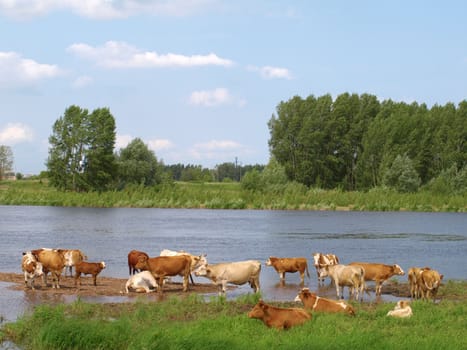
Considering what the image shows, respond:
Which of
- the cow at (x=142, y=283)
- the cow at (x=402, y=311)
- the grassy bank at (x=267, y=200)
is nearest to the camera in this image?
the cow at (x=402, y=311)

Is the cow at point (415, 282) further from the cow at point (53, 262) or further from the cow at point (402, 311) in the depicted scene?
the cow at point (53, 262)

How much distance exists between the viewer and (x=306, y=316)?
44.1 ft

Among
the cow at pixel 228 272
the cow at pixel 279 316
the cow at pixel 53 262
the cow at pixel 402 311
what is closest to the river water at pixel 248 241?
the cow at pixel 228 272

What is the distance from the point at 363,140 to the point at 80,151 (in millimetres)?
38808

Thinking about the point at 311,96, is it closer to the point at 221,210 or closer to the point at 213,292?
the point at 221,210

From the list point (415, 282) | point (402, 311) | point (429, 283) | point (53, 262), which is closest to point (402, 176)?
point (415, 282)

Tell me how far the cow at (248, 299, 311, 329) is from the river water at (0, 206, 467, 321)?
550 centimetres

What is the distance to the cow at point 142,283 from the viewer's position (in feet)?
64.2

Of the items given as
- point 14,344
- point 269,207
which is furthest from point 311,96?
point 14,344

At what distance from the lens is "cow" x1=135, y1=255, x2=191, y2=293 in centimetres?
1966

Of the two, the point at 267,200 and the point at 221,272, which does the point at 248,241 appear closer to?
the point at 221,272

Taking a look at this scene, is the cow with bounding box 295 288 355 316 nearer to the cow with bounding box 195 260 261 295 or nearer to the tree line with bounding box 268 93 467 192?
the cow with bounding box 195 260 261 295

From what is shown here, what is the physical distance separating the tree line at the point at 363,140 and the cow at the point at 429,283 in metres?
74.1

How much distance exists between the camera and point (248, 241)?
40.9 m
